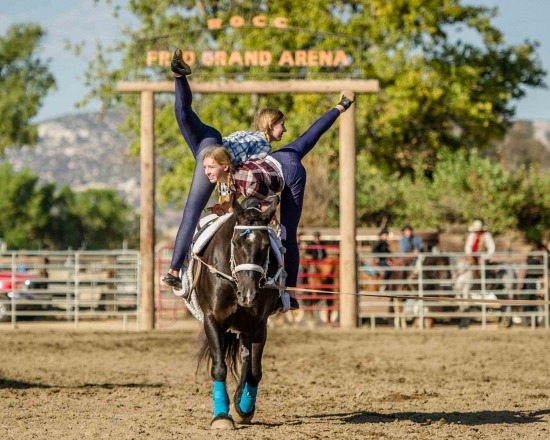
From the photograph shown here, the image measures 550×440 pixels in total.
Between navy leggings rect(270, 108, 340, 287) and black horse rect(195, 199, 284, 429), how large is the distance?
38 centimetres

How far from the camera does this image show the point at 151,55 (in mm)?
17656

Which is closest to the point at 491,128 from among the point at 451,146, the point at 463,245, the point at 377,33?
the point at 451,146

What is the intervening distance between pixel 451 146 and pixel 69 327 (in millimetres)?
21481

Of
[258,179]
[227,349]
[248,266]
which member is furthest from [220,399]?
[258,179]

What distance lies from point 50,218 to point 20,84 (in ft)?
83.7

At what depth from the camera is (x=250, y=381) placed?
7434 mm

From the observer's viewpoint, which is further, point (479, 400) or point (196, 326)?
point (196, 326)

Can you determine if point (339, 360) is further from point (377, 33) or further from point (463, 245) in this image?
point (377, 33)

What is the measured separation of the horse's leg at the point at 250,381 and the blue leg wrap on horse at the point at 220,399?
27cm

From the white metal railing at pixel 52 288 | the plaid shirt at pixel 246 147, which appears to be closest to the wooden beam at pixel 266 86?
the white metal railing at pixel 52 288

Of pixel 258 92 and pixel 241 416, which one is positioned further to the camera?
pixel 258 92

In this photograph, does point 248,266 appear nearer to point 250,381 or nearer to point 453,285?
point 250,381

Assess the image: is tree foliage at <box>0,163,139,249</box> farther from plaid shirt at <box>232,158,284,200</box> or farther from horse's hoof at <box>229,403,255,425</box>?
plaid shirt at <box>232,158,284,200</box>

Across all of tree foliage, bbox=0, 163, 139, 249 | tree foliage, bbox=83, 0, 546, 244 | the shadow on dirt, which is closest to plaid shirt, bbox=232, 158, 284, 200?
the shadow on dirt
